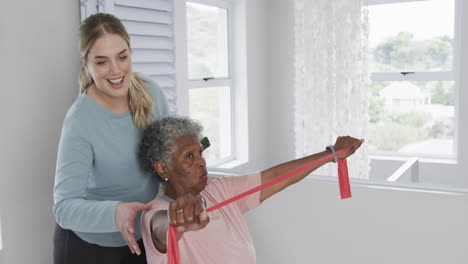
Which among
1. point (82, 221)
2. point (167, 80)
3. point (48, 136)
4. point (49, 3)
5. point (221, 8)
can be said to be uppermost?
point (221, 8)

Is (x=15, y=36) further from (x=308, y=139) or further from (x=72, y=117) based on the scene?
(x=308, y=139)

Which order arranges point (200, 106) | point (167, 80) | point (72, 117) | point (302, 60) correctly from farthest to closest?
point (302, 60) < point (200, 106) < point (167, 80) < point (72, 117)

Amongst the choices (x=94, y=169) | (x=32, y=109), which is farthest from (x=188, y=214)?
(x=32, y=109)

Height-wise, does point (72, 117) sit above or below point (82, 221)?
above

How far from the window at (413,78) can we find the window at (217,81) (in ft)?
3.45

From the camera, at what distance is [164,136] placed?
1.30 m

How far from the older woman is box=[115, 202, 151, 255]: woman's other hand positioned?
77mm

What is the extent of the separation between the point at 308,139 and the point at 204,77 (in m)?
0.73

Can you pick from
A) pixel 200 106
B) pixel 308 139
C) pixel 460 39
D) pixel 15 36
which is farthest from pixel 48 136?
pixel 460 39

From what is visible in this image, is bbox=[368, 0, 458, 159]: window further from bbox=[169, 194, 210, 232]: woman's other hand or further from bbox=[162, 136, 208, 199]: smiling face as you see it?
bbox=[169, 194, 210, 232]: woman's other hand

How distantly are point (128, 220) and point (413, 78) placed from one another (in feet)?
9.12

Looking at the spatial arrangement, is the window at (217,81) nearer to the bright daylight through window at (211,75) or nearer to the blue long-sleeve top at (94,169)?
the bright daylight through window at (211,75)

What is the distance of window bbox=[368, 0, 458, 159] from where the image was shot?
10.7ft

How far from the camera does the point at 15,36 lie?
1.50m
